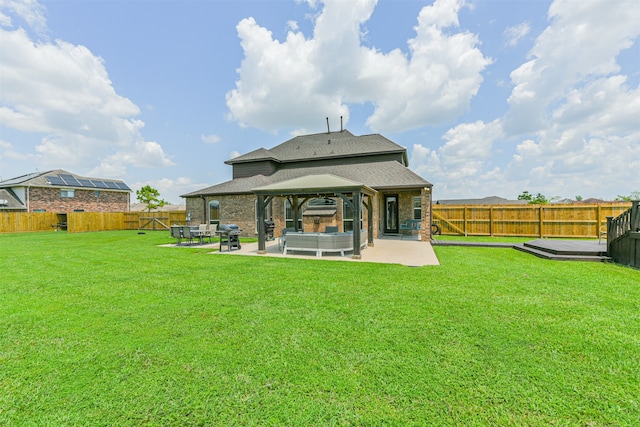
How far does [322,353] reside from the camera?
9.67 ft

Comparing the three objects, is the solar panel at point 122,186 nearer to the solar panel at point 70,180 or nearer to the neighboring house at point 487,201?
the solar panel at point 70,180

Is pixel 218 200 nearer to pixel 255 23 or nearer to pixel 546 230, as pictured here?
pixel 255 23

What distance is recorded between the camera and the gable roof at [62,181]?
27156mm

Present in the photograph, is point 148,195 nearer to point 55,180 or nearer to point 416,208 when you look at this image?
point 55,180

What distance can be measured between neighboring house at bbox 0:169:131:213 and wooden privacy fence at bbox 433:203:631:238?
38.5 meters

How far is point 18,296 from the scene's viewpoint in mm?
4984

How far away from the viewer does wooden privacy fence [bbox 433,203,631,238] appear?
45.1ft

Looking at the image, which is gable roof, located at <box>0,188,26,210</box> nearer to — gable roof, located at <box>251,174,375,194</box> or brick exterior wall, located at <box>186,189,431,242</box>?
brick exterior wall, located at <box>186,189,431,242</box>

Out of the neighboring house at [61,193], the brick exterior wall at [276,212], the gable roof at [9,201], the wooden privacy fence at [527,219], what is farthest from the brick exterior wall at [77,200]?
the wooden privacy fence at [527,219]

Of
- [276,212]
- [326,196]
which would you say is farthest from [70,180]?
[326,196]

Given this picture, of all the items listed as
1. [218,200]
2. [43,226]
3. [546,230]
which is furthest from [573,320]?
[43,226]

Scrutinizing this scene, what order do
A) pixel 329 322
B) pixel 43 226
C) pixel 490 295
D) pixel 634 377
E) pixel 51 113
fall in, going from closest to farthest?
pixel 634 377 → pixel 329 322 → pixel 490 295 → pixel 51 113 → pixel 43 226

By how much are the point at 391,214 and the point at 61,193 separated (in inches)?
1435

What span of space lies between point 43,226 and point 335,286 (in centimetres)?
3231
